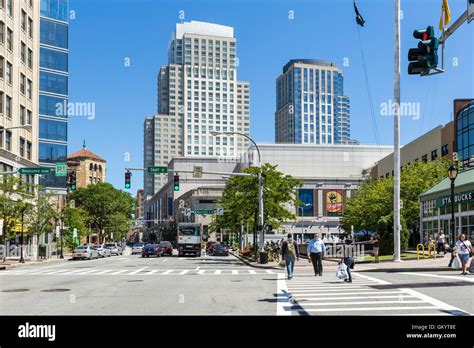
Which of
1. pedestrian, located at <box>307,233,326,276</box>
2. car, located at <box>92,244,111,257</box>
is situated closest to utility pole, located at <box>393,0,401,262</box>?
pedestrian, located at <box>307,233,326,276</box>

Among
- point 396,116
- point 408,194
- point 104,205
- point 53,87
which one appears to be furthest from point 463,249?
point 104,205

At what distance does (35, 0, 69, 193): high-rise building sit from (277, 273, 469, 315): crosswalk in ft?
199

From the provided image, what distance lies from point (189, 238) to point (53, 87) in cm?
2820

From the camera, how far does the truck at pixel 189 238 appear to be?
214ft

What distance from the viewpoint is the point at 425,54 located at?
47.3ft

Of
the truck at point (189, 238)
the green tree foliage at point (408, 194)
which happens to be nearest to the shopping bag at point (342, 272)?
the green tree foliage at point (408, 194)

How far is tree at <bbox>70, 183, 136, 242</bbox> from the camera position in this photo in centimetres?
13088

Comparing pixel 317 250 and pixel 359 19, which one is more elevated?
pixel 359 19

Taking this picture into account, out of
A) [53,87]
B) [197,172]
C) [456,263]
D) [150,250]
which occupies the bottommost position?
[150,250]

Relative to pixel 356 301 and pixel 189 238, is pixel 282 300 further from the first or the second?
pixel 189 238

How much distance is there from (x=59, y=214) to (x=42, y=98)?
22400 millimetres

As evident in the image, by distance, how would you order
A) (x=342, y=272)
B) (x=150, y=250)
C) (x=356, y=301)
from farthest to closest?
(x=150, y=250) → (x=342, y=272) → (x=356, y=301)

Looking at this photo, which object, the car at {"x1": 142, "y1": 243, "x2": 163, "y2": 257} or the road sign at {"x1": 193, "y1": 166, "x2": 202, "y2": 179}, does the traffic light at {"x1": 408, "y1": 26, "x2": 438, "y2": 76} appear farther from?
the car at {"x1": 142, "y1": 243, "x2": 163, "y2": 257}
